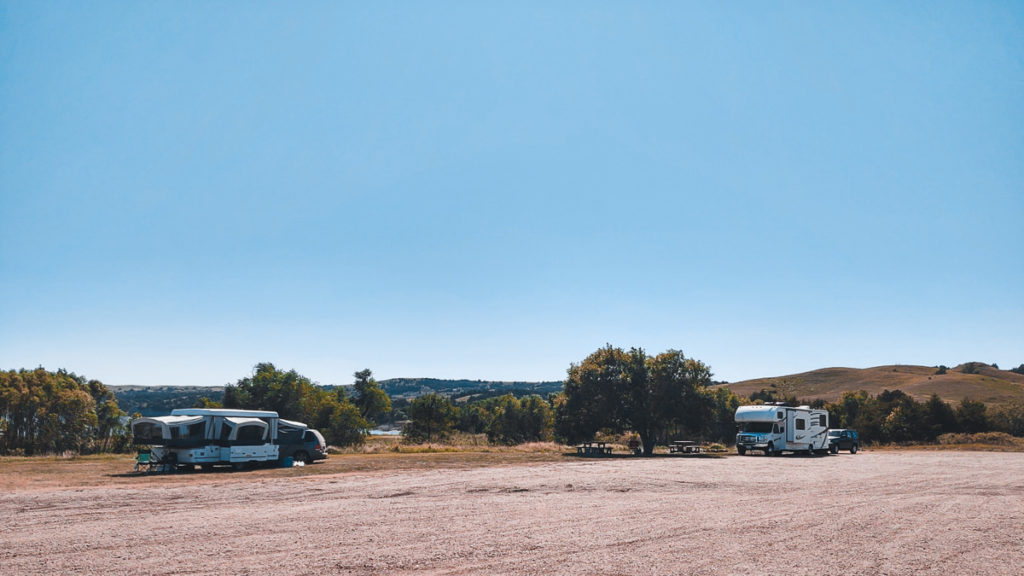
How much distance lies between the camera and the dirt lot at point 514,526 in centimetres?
898

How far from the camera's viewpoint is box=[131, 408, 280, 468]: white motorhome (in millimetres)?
24781

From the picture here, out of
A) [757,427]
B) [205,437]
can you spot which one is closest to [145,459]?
[205,437]

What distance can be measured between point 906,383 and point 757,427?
94.7 meters

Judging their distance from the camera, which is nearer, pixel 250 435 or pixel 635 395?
pixel 250 435

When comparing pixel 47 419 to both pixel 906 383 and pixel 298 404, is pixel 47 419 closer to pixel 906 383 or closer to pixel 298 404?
pixel 298 404

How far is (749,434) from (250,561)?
33329 mm

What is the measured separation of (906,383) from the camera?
114m

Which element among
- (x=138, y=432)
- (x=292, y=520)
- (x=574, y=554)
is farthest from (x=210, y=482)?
(x=574, y=554)

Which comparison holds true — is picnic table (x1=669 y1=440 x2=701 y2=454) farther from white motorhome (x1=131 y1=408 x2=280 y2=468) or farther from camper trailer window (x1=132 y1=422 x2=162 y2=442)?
camper trailer window (x1=132 y1=422 x2=162 y2=442)

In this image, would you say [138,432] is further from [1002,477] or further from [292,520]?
[1002,477]

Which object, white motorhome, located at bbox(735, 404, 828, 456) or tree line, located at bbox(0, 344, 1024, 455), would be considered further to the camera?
tree line, located at bbox(0, 344, 1024, 455)

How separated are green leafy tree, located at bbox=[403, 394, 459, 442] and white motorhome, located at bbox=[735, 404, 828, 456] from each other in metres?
30.7

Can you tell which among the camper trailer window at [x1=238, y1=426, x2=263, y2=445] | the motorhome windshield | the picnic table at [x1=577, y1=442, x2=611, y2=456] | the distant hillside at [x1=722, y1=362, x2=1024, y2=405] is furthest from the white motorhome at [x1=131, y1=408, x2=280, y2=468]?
the distant hillside at [x1=722, y1=362, x2=1024, y2=405]

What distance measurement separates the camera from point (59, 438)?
39094mm
